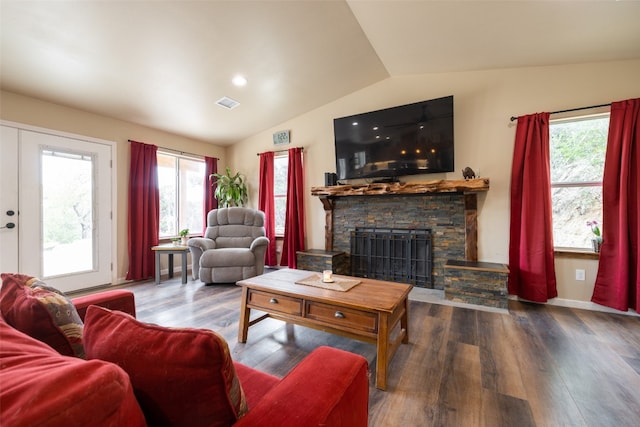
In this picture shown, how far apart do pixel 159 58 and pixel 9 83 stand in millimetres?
1593

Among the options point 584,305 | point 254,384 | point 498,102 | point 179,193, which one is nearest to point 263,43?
point 498,102

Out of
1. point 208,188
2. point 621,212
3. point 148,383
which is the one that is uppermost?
point 208,188

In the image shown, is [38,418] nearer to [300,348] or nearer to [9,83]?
[300,348]

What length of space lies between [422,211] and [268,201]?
256 cm

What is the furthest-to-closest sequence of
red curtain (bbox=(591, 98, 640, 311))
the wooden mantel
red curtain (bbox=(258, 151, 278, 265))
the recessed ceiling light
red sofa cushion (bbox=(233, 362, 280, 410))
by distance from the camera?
red curtain (bbox=(258, 151, 278, 265)) < the recessed ceiling light < the wooden mantel < red curtain (bbox=(591, 98, 640, 311)) < red sofa cushion (bbox=(233, 362, 280, 410))

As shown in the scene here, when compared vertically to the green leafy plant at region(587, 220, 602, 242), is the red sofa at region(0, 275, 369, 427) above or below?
below

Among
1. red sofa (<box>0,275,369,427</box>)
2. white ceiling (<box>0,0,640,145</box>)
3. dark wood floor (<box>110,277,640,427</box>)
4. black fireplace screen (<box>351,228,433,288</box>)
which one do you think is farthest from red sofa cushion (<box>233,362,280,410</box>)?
black fireplace screen (<box>351,228,433,288</box>)

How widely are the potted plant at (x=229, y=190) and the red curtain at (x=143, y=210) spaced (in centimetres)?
101

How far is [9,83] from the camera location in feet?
9.04

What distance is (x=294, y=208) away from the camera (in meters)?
4.38

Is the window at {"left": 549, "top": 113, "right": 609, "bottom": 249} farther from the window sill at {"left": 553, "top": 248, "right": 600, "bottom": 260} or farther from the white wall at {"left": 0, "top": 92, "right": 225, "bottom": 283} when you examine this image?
the white wall at {"left": 0, "top": 92, "right": 225, "bottom": 283}

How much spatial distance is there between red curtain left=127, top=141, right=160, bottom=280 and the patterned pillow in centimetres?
340

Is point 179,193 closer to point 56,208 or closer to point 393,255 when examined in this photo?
point 56,208

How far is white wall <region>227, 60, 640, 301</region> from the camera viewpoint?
2.73 m
